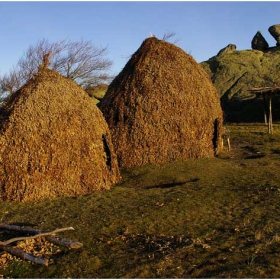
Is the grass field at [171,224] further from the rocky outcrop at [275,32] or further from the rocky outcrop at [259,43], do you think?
the rocky outcrop at [275,32]

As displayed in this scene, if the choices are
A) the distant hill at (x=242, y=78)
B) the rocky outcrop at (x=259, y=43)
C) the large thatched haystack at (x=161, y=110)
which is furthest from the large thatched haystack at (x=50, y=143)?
Answer: the rocky outcrop at (x=259, y=43)

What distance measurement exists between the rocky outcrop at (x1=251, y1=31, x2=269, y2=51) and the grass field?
1503 inches

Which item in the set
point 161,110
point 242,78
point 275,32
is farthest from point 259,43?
point 161,110

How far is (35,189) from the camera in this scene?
12.0m

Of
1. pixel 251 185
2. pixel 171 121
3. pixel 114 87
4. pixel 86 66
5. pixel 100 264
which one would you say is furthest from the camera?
pixel 86 66

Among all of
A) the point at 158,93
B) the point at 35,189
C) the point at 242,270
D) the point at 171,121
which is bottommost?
the point at 242,270

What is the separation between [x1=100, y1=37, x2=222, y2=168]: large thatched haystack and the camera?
1658 cm

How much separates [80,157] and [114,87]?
20.8 feet

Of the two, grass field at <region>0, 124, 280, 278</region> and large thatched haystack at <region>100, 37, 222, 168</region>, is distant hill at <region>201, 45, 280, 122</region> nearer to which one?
large thatched haystack at <region>100, 37, 222, 168</region>

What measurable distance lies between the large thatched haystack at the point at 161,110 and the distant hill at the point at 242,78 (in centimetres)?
1617

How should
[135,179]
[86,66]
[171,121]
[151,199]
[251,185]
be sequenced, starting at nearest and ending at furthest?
[151,199]
[251,185]
[135,179]
[171,121]
[86,66]

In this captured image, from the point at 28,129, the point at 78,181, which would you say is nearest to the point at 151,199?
the point at 78,181

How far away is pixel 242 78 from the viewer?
131 feet

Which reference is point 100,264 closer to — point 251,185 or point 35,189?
point 35,189
